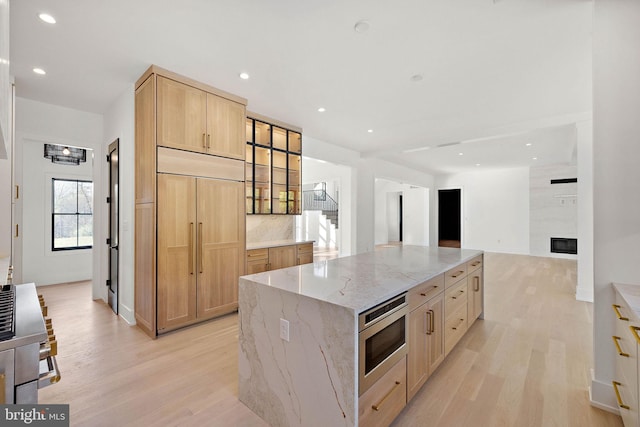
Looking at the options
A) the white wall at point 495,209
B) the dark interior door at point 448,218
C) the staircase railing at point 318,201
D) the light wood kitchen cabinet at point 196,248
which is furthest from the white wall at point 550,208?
the light wood kitchen cabinet at point 196,248

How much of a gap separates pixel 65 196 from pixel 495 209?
11.9 meters

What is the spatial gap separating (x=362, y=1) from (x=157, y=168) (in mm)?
2466

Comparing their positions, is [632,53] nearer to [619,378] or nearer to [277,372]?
[619,378]

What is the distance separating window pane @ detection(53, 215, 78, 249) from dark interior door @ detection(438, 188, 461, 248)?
1140cm

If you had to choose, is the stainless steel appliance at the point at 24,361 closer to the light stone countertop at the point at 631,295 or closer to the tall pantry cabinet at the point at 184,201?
the tall pantry cabinet at the point at 184,201

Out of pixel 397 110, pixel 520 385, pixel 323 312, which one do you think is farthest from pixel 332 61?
pixel 520 385

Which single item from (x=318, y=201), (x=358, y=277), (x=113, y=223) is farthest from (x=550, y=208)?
(x=113, y=223)

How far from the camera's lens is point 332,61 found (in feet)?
9.53

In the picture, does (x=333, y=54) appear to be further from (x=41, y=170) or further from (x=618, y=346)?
(x=41, y=170)

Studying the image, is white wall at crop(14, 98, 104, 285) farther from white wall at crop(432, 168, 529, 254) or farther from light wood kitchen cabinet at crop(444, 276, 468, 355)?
white wall at crop(432, 168, 529, 254)

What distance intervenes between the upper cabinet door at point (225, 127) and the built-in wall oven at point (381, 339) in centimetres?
281

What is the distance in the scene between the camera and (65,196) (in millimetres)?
5516

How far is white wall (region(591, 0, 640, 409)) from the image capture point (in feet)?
5.94

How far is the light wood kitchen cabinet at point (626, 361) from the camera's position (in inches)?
56.2
